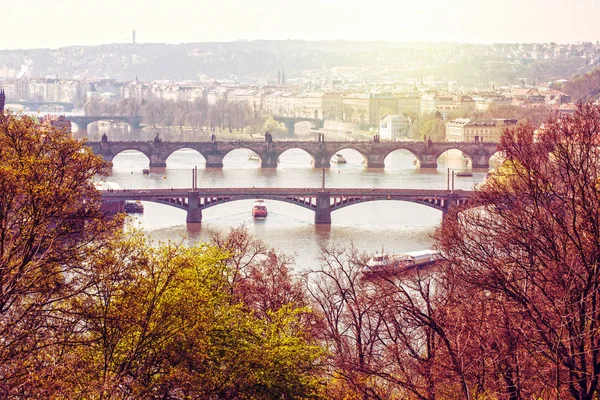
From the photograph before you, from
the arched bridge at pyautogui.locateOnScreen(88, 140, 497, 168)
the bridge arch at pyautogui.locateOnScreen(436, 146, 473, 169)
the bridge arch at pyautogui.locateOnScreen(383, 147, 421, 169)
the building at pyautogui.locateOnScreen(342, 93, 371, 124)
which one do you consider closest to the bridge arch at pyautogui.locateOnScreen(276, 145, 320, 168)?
the arched bridge at pyautogui.locateOnScreen(88, 140, 497, 168)

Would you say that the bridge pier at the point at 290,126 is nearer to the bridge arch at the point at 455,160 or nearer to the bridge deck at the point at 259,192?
the bridge arch at the point at 455,160

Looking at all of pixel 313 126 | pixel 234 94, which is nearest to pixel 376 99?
pixel 313 126

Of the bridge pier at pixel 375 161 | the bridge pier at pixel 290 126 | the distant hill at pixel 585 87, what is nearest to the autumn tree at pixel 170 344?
the bridge pier at pixel 375 161

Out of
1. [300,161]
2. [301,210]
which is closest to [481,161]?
[300,161]

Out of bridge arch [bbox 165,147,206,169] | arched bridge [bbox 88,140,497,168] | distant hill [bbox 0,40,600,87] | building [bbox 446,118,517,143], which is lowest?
bridge arch [bbox 165,147,206,169]

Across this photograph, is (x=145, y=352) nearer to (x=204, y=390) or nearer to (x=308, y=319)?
(x=204, y=390)

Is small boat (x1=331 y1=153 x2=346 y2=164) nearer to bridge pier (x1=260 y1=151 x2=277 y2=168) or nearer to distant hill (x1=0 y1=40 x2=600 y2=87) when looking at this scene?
bridge pier (x1=260 y1=151 x2=277 y2=168)
